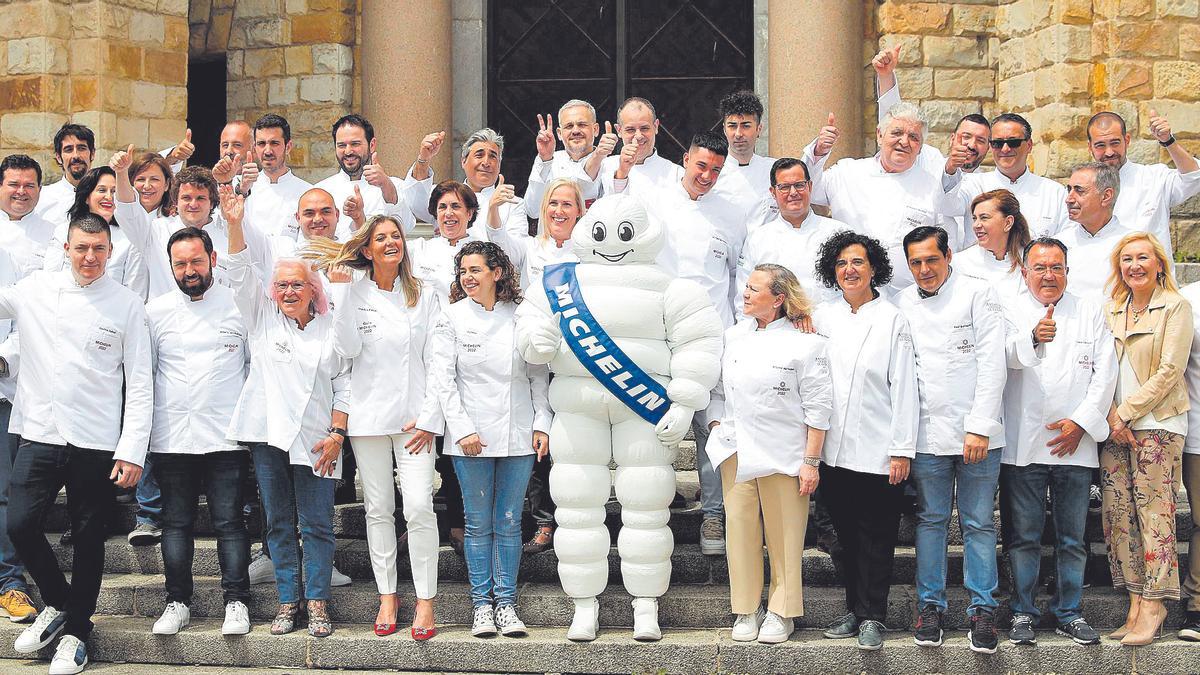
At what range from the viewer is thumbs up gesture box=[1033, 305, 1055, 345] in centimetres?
620

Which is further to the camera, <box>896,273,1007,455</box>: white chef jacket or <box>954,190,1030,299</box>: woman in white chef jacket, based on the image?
<box>954,190,1030,299</box>: woman in white chef jacket

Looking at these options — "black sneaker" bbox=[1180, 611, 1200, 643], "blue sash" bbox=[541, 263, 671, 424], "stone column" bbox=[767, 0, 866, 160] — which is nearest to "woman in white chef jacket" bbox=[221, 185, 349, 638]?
"blue sash" bbox=[541, 263, 671, 424]

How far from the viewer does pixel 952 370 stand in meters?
6.23

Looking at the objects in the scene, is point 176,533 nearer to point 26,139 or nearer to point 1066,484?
point 1066,484

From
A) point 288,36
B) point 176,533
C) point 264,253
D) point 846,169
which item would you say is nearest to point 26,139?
point 288,36

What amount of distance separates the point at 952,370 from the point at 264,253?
3.37 metres

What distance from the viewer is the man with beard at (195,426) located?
6.43 m

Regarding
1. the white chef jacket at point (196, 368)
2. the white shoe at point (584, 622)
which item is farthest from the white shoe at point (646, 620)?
the white chef jacket at point (196, 368)

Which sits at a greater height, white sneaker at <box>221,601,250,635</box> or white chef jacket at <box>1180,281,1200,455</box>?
white chef jacket at <box>1180,281,1200,455</box>

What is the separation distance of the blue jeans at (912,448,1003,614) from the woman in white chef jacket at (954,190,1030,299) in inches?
34.6

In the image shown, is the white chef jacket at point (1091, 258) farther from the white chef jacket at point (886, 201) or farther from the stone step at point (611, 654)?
the stone step at point (611, 654)

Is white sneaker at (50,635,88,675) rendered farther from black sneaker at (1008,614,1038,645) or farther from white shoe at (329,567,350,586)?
black sneaker at (1008,614,1038,645)

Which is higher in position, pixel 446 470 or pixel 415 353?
pixel 415 353

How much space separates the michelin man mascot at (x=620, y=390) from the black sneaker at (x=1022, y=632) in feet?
5.20
